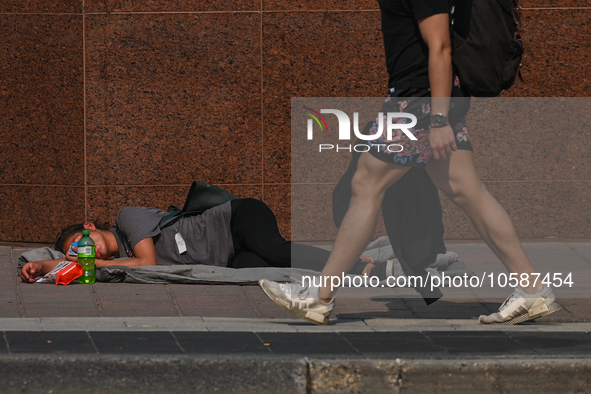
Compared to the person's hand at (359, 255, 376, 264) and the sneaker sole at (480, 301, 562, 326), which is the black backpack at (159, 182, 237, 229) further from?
the sneaker sole at (480, 301, 562, 326)

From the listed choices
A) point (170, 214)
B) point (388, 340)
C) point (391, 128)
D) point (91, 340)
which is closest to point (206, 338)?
point (91, 340)

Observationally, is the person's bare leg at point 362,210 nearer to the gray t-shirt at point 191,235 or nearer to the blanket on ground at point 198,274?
the blanket on ground at point 198,274

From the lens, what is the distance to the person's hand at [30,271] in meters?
5.07

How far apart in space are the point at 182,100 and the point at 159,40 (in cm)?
50

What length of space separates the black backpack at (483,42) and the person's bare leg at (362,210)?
1.70ft

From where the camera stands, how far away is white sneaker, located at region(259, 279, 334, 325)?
379 centimetres

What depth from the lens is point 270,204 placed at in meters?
6.82

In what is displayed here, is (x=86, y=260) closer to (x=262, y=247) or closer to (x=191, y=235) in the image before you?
(x=191, y=235)

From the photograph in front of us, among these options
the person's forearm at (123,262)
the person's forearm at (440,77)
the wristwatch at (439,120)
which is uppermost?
the person's forearm at (440,77)

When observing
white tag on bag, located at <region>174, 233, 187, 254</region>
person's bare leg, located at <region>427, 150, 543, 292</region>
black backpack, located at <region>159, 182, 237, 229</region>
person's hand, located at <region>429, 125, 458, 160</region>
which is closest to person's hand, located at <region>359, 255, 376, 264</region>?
black backpack, located at <region>159, 182, 237, 229</region>

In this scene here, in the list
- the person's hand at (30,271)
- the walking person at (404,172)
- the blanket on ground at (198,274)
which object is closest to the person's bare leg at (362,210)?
the walking person at (404,172)

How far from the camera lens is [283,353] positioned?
325 cm

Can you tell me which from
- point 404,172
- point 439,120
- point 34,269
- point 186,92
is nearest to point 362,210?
point 404,172

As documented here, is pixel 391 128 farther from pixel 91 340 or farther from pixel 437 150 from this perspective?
pixel 91 340
